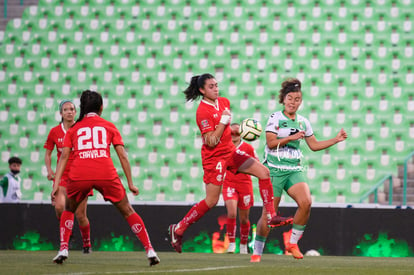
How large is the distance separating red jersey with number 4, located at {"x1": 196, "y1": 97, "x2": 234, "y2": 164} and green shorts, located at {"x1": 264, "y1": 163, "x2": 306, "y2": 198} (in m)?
0.51

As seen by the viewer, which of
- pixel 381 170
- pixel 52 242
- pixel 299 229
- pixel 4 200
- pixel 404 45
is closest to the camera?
pixel 299 229

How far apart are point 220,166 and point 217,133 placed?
0.36m

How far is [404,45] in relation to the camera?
1497cm

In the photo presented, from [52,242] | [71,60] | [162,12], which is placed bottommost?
[52,242]

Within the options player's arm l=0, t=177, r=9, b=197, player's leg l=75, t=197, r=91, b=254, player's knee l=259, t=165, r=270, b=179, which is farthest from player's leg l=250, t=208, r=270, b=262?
player's arm l=0, t=177, r=9, b=197

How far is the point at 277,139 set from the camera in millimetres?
6574

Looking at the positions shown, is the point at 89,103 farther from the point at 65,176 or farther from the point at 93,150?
the point at 65,176

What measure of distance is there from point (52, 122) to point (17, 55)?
2017mm

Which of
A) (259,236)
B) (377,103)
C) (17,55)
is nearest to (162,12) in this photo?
(17,55)

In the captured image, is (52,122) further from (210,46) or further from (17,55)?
(210,46)

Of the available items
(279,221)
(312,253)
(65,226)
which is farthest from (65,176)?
(312,253)

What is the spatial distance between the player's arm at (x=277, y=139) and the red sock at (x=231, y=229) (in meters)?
3.44

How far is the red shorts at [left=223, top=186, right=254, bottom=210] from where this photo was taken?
32.6 ft

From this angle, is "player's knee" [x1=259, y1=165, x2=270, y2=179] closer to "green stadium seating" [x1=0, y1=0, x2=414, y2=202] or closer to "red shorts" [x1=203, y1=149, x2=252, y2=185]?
"red shorts" [x1=203, y1=149, x2=252, y2=185]
